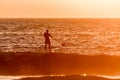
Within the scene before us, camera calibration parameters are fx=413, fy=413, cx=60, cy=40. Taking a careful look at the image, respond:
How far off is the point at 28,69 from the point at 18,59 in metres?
0.91

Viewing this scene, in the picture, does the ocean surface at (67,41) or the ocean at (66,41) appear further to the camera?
the ocean surface at (67,41)

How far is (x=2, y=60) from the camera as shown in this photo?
877 inches

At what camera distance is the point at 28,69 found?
859 inches

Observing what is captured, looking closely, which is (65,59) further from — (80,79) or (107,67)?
(80,79)

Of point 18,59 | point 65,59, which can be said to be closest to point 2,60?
point 18,59

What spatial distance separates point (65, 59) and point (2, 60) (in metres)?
3.40

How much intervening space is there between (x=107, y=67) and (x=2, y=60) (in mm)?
5653

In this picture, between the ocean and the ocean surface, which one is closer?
the ocean

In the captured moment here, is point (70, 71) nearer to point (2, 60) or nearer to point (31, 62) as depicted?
point (31, 62)

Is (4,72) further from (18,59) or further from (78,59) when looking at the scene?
(78,59)

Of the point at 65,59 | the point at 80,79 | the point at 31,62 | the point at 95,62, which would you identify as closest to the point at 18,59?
the point at 31,62

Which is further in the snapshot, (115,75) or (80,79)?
(115,75)

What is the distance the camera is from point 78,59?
72.9ft

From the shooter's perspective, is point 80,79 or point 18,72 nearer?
point 80,79
